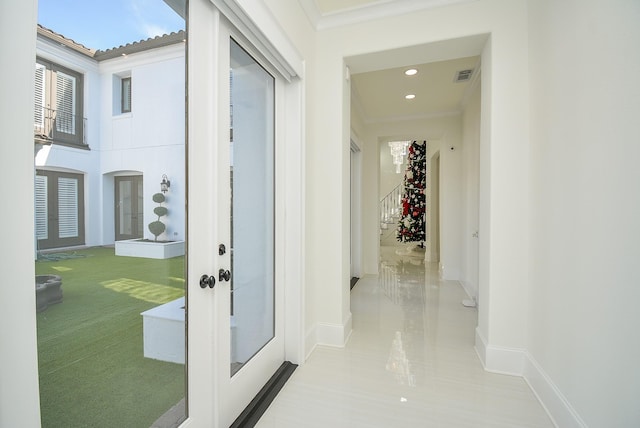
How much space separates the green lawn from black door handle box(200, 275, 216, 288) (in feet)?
0.31

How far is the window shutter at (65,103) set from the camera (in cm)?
93

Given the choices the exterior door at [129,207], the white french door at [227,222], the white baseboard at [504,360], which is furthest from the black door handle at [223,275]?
the white baseboard at [504,360]

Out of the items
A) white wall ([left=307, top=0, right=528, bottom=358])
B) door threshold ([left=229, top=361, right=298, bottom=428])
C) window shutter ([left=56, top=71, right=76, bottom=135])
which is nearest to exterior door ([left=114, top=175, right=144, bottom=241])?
window shutter ([left=56, top=71, right=76, bottom=135])

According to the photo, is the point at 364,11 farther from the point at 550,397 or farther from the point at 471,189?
the point at 550,397

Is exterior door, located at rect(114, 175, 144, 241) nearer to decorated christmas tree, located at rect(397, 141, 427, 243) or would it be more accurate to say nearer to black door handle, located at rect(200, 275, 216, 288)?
black door handle, located at rect(200, 275, 216, 288)

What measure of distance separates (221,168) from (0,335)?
104cm

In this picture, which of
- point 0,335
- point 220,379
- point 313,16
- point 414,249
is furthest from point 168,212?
point 414,249

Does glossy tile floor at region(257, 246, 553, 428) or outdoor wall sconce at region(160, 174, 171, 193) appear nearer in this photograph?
outdoor wall sconce at region(160, 174, 171, 193)

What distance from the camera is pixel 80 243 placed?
3.38ft

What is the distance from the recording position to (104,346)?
108cm

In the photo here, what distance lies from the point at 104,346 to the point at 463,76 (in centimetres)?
434

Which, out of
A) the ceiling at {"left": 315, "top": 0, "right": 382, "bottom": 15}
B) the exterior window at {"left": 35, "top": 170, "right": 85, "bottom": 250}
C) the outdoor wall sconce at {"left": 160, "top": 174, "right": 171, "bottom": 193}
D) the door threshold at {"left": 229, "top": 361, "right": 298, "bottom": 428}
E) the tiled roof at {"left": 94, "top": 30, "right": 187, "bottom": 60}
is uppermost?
the ceiling at {"left": 315, "top": 0, "right": 382, "bottom": 15}

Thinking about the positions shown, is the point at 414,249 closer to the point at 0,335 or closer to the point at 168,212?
the point at 168,212

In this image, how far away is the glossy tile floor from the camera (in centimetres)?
177
